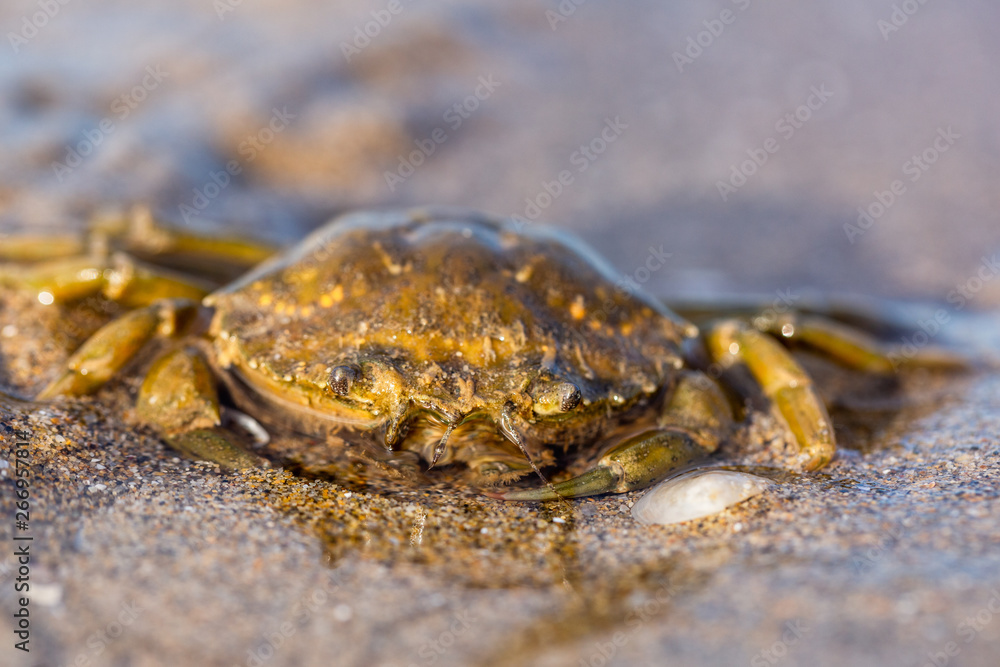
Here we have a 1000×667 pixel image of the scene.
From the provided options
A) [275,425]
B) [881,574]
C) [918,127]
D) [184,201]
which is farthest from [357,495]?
[918,127]

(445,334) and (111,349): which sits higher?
(445,334)

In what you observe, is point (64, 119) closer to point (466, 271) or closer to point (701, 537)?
point (466, 271)

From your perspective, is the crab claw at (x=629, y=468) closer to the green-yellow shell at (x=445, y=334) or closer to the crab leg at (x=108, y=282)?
the green-yellow shell at (x=445, y=334)

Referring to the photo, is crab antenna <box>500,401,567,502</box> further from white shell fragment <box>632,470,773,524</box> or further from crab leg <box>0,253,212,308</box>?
crab leg <box>0,253,212,308</box>

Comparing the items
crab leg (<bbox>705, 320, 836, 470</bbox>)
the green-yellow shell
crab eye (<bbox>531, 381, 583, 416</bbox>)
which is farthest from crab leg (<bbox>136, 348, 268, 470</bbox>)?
crab leg (<bbox>705, 320, 836, 470</bbox>)

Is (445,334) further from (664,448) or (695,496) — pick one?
(695,496)

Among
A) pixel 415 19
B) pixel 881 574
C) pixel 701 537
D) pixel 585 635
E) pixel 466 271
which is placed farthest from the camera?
pixel 415 19

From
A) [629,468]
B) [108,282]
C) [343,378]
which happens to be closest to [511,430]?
[629,468]
